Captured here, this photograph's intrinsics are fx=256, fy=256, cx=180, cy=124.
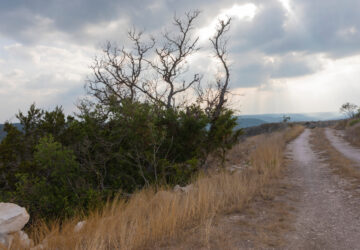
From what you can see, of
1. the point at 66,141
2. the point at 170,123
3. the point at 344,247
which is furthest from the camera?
the point at 170,123

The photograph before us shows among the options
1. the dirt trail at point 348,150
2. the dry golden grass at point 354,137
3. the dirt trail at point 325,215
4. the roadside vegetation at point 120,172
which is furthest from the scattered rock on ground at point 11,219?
the dry golden grass at point 354,137

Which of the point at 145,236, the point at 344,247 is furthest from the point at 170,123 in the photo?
the point at 344,247

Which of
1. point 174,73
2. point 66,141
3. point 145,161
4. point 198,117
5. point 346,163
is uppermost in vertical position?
point 174,73

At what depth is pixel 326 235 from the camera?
156 inches

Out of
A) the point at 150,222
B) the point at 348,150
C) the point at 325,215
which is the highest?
the point at 150,222

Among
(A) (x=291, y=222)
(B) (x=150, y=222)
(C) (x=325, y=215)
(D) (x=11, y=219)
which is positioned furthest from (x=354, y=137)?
(D) (x=11, y=219)

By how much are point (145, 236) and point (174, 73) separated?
11475 millimetres

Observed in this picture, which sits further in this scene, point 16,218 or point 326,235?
point 16,218

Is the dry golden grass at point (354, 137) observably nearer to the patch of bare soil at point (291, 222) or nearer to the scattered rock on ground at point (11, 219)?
the patch of bare soil at point (291, 222)

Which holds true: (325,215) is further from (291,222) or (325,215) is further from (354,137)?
(354,137)

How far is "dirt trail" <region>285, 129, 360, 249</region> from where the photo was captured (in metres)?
3.73

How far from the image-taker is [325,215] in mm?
4891

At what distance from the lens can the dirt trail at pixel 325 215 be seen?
373 cm

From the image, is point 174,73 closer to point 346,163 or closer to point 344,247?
point 346,163
